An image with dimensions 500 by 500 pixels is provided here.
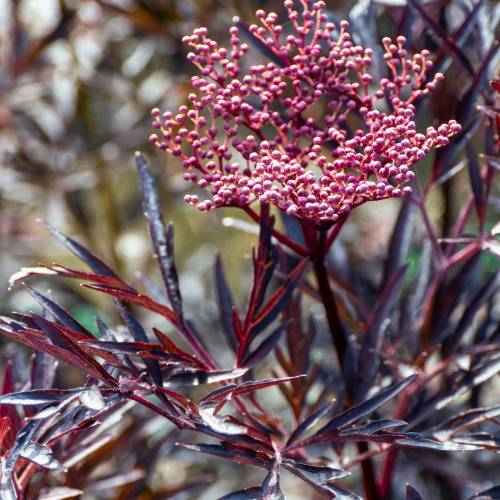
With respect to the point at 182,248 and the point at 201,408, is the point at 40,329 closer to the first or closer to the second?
the point at 201,408

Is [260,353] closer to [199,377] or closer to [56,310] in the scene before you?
[199,377]

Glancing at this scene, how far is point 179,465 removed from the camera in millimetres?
1245

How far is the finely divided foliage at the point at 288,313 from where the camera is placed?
0.55m

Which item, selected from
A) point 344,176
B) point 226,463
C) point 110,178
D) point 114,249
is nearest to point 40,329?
point 344,176

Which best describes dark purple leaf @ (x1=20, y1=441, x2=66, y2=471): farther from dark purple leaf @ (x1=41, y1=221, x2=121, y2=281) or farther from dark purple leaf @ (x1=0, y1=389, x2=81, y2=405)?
dark purple leaf @ (x1=41, y1=221, x2=121, y2=281)

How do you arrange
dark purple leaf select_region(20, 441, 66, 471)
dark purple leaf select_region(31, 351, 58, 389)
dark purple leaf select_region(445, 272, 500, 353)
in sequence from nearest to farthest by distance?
1. dark purple leaf select_region(20, 441, 66, 471)
2. dark purple leaf select_region(31, 351, 58, 389)
3. dark purple leaf select_region(445, 272, 500, 353)

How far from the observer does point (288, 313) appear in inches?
30.1

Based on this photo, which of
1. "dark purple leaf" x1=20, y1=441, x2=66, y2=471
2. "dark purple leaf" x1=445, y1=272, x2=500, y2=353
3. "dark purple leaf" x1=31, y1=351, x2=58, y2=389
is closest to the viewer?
"dark purple leaf" x1=20, y1=441, x2=66, y2=471

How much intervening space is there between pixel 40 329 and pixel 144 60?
109 cm

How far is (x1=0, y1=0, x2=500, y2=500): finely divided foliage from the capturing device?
0.55m

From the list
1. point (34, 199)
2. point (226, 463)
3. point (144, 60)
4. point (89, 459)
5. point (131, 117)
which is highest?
point (144, 60)

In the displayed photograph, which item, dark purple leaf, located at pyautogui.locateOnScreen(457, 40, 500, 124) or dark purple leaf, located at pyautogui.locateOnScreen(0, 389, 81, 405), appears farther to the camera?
dark purple leaf, located at pyautogui.locateOnScreen(457, 40, 500, 124)

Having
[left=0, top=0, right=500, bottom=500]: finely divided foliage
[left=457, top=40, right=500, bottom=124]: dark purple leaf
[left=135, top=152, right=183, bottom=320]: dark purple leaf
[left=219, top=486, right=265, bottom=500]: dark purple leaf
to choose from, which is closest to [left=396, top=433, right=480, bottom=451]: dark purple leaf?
[left=0, top=0, right=500, bottom=500]: finely divided foliage

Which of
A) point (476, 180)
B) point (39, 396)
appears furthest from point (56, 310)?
point (476, 180)
